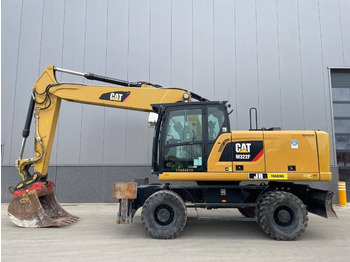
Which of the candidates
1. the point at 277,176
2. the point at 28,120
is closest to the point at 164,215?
the point at 277,176

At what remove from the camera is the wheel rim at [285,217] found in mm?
5441

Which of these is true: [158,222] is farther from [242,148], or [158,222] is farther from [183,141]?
[242,148]

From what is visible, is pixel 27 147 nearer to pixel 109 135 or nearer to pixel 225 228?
pixel 109 135

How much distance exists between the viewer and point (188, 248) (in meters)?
4.79

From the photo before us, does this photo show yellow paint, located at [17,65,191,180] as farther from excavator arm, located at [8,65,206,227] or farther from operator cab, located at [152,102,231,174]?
operator cab, located at [152,102,231,174]

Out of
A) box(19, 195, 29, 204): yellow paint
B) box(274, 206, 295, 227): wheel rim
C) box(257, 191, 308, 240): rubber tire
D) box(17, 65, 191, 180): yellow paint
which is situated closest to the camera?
box(257, 191, 308, 240): rubber tire

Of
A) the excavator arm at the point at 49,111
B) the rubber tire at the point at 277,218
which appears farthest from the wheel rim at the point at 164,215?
the excavator arm at the point at 49,111

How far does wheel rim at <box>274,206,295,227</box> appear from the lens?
5441mm

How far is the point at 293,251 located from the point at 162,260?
2.38 meters

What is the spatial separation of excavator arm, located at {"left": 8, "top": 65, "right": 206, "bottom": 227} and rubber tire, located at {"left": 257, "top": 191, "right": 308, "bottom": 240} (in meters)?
2.97

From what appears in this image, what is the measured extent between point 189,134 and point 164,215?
5.90 feet

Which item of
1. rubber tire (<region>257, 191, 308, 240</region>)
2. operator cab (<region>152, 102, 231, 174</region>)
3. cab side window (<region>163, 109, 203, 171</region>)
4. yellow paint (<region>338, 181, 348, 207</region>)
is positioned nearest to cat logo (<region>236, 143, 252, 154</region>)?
operator cab (<region>152, 102, 231, 174</region>)

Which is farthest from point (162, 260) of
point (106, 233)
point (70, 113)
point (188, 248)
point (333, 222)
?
point (70, 113)

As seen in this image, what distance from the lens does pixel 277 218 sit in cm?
548
